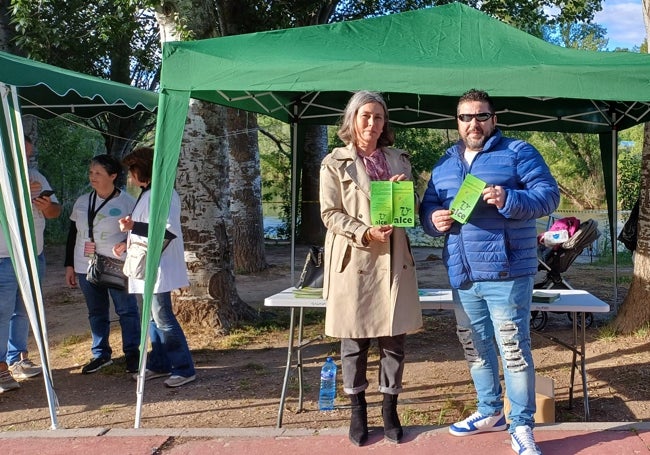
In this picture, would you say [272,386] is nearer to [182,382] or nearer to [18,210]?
[182,382]

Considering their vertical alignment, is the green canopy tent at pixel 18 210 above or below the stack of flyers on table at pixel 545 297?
above

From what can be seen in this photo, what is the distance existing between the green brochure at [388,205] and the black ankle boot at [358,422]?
92 centimetres

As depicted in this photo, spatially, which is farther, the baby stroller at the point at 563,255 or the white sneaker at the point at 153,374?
the baby stroller at the point at 563,255

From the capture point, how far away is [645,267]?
5625mm

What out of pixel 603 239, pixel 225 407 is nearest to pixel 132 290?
pixel 225 407

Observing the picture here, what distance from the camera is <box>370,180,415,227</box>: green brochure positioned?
3.06 meters

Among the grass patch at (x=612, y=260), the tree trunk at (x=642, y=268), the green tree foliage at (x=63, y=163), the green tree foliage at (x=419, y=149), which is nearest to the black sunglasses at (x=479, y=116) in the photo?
the tree trunk at (x=642, y=268)

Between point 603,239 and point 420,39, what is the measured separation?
14393 mm

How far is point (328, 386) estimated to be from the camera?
415cm

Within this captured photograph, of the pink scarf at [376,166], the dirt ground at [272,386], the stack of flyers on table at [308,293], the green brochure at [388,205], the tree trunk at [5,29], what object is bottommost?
the dirt ground at [272,386]

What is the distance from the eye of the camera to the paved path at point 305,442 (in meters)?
3.21

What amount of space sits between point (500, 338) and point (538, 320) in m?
3.93

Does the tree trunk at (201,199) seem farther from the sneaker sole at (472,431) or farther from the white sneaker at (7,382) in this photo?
the sneaker sole at (472,431)

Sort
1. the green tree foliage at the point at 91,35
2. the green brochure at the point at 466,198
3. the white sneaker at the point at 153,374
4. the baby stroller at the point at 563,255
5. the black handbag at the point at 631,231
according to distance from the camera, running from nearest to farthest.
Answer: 1. the green brochure at the point at 466,198
2. the white sneaker at the point at 153,374
3. the black handbag at the point at 631,231
4. the baby stroller at the point at 563,255
5. the green tree foliage at the point at 91,35
